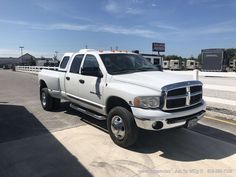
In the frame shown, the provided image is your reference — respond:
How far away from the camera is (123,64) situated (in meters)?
6.10

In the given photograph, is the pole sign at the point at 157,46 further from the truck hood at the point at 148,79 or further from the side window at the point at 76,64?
the truck hood at the point at 148,79

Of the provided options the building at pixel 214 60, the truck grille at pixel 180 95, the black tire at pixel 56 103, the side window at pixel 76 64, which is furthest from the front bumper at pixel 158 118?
the building at pixel 214 60

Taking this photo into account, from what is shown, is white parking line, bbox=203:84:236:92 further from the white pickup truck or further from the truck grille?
the truck grille

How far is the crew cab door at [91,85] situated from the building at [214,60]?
116 ft

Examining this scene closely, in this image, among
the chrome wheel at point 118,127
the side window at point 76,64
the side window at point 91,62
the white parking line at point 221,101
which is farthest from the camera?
the white parking line at point 221,101

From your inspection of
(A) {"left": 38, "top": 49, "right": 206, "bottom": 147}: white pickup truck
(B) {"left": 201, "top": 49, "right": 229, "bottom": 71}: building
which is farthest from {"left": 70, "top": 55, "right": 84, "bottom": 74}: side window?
(B) {"left": 201, "top": 49, "right": 229, "bottom": 71}: building

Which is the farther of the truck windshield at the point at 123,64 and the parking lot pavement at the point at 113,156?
the truck windshield at the point at 123,64

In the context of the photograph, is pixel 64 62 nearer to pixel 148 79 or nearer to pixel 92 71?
pixel 92 71

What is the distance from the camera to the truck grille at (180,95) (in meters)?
4.65

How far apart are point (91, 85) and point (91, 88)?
0.07 metres

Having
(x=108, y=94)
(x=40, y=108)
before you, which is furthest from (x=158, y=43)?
(x=108, y=94)

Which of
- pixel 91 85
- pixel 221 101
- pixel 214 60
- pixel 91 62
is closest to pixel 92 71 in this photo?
pixel 91 85

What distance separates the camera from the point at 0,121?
719 cm

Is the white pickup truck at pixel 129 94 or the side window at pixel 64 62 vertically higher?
the side window at pixel 64 62
